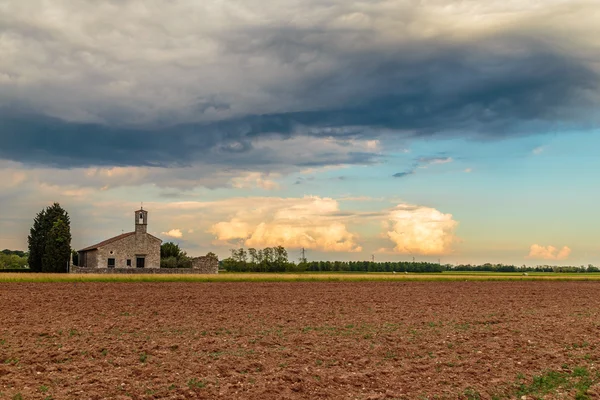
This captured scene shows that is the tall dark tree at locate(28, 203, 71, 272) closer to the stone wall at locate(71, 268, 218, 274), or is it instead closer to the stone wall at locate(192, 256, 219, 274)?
the stone wall at locate(71, 268, 218, 274)

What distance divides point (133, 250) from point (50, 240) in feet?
55.2

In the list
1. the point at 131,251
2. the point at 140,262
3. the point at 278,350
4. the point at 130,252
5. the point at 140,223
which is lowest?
the point at 278,350

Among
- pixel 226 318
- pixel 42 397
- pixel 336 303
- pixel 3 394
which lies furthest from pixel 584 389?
pixel 336 303

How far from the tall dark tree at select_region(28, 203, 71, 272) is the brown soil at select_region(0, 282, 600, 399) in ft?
235

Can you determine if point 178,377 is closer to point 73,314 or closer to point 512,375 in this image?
point 512,375

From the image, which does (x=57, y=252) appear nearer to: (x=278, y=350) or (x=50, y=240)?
(x=50, y=240)

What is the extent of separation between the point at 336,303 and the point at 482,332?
1558cm

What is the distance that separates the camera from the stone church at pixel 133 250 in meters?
100

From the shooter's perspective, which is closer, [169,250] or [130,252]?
[130,252]

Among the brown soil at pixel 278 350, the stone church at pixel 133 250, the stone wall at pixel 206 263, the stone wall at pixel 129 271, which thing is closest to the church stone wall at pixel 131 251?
the stone church at pixel 133 250

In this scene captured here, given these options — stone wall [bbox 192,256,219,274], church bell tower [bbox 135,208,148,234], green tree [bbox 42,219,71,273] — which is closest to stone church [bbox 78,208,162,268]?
church bell tower [bbox 135,208,148,234]

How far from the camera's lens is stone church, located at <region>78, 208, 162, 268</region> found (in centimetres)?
10038

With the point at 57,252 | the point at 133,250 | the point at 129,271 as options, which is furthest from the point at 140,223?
the point at 57,252

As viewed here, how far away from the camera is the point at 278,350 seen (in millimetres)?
21203
